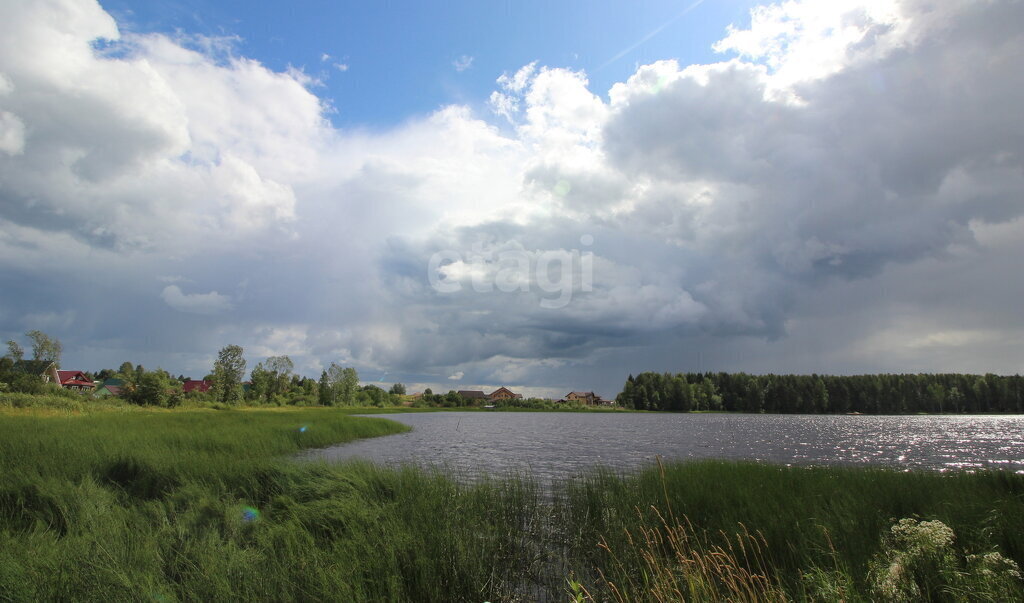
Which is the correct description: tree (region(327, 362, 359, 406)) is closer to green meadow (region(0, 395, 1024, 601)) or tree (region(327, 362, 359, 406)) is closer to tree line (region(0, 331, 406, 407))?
tree line (region(0, 331, 406, 407))

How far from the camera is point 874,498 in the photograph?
1277 cm

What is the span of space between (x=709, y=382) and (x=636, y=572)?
6885 inches

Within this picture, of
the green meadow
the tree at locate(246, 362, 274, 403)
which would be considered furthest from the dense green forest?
the green meadow

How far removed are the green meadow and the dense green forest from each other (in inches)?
6309

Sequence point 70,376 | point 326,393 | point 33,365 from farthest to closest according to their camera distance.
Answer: point 326,393 → point 70,376 → point 33,365

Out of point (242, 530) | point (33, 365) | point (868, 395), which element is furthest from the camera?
point (868, 395)

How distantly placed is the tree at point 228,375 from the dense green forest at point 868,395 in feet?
434

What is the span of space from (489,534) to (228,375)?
332ft

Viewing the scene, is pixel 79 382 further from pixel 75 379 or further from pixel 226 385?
pixel 226 385

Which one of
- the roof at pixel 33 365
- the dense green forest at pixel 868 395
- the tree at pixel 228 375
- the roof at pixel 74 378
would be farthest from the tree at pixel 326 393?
the dense green forest at pixel 868 395

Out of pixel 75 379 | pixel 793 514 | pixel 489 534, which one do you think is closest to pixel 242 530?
pixel 489 534

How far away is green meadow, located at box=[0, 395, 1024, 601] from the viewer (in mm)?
6742

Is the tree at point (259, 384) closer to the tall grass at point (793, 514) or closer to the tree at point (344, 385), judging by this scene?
the tree at point (344, 385)

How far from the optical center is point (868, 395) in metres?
151
